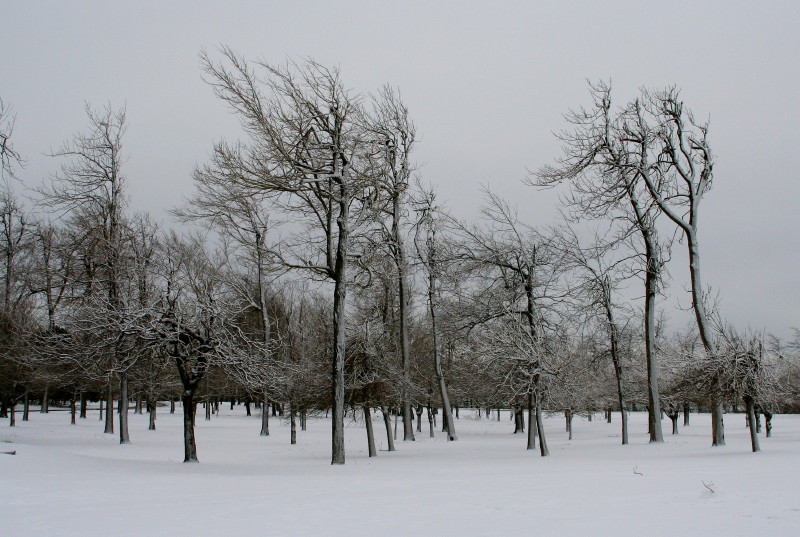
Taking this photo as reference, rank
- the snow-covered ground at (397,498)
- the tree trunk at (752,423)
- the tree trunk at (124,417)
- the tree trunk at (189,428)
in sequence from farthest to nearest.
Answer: the tree trunk at (124,417) < the tree trunk at (189,428) < the tree trunk at (752,423) < the snow-covered ground at (397,498)

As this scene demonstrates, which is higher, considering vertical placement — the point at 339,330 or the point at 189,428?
the point at 339,330

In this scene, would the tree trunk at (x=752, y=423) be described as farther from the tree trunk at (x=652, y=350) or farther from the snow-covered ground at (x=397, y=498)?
the tree trunk at (x=652, y=350)

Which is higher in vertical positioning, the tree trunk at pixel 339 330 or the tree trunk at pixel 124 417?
the tree trunk at pixel 339 330

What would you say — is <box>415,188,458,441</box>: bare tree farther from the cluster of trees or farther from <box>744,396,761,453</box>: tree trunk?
<box>744,396,761,453</box>: tree trunk

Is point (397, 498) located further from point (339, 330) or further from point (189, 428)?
point (189, 428)

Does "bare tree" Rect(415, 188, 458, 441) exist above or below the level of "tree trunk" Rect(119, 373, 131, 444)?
above

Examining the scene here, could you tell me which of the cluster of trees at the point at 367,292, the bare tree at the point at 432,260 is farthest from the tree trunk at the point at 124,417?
the bare tree at the point at 432,260

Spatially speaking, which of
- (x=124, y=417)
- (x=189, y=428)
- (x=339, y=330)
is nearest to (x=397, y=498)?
(x=339, y=330)

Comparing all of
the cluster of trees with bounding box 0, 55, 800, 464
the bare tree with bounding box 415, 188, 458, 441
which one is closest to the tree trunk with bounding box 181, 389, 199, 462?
the cluster of trees with bounding box 0, 55, 800, 464

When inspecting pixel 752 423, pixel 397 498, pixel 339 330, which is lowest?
pixel 397 498

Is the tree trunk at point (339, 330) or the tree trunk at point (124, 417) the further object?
the tree trunk at point (124, 417)

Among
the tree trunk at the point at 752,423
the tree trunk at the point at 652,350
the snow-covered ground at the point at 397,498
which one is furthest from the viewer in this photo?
the tree trunk at the point at 652,350

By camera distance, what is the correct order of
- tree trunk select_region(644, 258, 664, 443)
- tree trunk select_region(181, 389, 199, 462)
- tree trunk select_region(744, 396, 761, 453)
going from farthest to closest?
tree trunk select_region(644, 258, 664, 443)
tree trunk select_region(181, 389, 199, 462)
tree trunk select_region(744, 396, 761, 453)

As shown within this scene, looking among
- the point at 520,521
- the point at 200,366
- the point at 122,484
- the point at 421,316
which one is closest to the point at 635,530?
the point at 520,521
